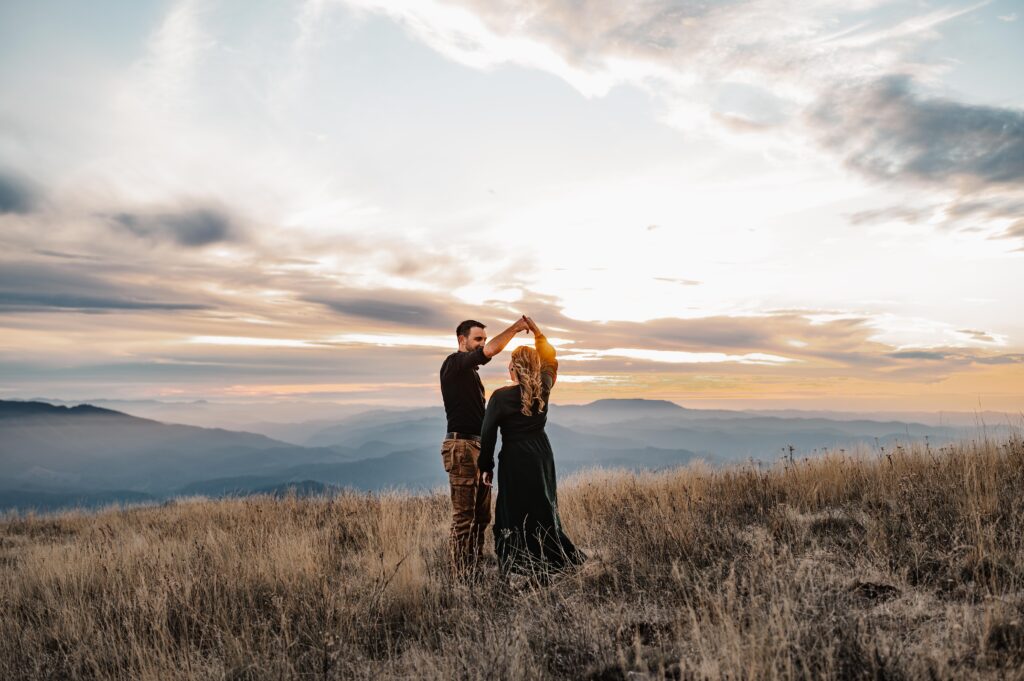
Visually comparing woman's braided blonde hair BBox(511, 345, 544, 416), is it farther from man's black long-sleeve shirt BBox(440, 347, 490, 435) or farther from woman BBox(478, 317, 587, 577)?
man's black long-sleeve shirt BBox(440, 347, 490, 435)

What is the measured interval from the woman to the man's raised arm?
95mm

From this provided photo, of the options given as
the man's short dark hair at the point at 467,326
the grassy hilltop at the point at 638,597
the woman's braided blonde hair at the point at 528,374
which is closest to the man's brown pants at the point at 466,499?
the grassy hilltop at the point at 638,597

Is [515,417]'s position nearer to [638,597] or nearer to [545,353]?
[545,353]

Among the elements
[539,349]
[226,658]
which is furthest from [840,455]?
[226,658]

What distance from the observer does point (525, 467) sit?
20.0 feet

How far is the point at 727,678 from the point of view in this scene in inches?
125

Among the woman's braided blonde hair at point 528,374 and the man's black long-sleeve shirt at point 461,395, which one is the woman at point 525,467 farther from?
the man's black long-sleeve shirt at point 461,395

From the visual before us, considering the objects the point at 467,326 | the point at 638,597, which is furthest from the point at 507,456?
the point at 638,597

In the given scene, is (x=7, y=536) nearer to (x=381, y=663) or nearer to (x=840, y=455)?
(x=381, y=663)

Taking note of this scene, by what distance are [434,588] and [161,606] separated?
104 inches

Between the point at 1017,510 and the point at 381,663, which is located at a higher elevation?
the point at 1017,510

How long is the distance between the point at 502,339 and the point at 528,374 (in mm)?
453

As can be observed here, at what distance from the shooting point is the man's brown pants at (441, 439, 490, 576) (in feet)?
20.5

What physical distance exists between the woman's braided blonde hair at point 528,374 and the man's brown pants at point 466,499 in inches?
32.9
